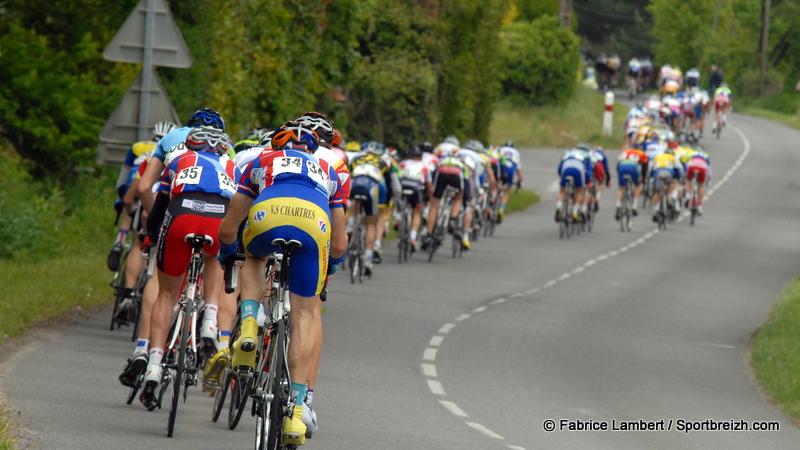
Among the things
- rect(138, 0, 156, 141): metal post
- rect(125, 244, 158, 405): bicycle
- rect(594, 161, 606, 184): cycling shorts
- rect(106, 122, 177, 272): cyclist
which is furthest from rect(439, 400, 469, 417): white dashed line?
rect(594, 161, 606, 184): cycling shorts

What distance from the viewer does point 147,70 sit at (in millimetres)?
14086

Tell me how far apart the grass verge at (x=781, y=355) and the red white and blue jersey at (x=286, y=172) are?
21.1 feet

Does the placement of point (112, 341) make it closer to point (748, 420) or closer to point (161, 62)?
point (161, 62)

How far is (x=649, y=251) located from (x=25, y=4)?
12695 millimetres

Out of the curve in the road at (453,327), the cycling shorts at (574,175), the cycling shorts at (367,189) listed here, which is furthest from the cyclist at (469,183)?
the cycling shorts at (367,189)

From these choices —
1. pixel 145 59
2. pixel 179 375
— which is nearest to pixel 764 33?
pixel 145 59

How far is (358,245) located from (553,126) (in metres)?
35.4

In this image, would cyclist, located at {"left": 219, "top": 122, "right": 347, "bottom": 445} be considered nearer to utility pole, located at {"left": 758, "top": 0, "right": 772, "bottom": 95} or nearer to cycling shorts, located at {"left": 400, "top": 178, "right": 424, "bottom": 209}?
cycling shorts, located at {"left": 400, "top": 178, "right": 424, "bottom": 209}

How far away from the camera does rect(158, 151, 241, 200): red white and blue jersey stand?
922 cm

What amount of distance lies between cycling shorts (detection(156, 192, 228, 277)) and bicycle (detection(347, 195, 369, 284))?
977cm

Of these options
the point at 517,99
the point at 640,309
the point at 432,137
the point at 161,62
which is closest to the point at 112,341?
the point at 161,62

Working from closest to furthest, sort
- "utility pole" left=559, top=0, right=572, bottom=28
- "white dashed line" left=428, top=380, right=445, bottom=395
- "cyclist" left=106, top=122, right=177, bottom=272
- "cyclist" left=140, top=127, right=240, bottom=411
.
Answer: "cyclist" left=140, top=127, right=240, bottom=411
"white dashed line" left=428, top=380, right=445, bottom=395
"cyclist" left=106, top=122, right=177, bottom=272
"utility pole" left=559, top=0, right=572, bottom=28

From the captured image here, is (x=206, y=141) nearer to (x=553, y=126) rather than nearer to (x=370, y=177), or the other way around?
(x=370, y=177)

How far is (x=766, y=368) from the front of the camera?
1492 centimetres
